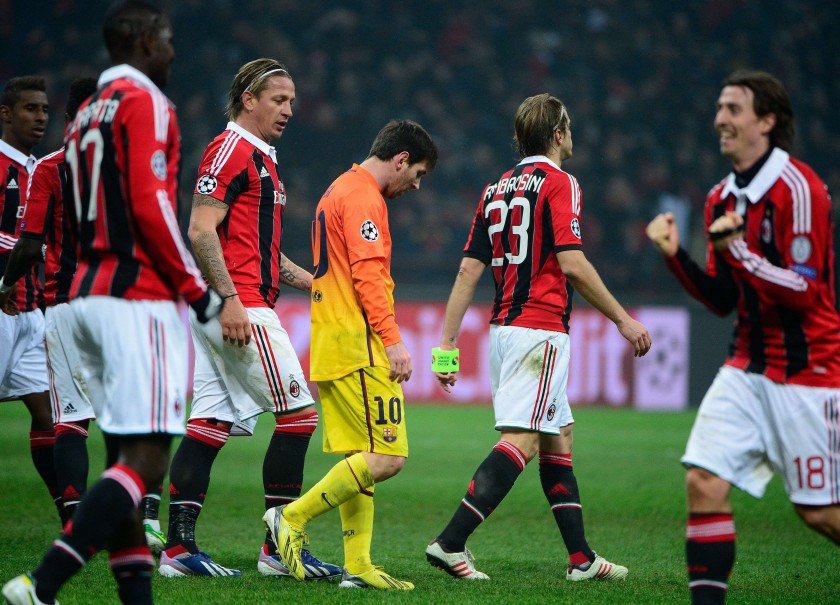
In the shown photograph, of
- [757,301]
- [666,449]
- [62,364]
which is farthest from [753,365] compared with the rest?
[666,449]

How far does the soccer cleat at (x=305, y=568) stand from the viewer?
479 centimetres

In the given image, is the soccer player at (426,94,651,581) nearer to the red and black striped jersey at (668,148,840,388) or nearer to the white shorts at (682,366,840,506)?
the red and black striped jersey at (668,148,840,388)

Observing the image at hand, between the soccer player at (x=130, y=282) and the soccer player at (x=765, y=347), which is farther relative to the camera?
the soccer player at (x=765, y=347)

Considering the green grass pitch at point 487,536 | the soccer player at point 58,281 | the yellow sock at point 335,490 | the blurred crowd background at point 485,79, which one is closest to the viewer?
the green grass pitch at point 487,536

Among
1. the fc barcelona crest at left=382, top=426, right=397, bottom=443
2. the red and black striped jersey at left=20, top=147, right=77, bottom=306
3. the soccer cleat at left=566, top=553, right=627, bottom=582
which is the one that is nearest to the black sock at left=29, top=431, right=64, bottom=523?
the red and black striped jersey at left=20, top=147, right=77, bottom=306

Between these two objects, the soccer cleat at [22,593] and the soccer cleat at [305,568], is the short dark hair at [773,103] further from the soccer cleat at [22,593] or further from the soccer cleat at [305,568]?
the soccer cleat at [22,593]

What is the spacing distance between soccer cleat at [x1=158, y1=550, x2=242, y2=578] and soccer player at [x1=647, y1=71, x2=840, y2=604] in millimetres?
2226

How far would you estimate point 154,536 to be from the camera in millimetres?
5570

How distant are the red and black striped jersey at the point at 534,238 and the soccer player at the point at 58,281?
2148 millimetres

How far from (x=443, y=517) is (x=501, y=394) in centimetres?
208

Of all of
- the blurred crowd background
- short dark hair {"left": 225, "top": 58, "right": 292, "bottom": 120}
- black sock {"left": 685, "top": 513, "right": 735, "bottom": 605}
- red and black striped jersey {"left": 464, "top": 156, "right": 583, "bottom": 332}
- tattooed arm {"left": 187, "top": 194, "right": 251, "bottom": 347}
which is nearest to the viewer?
black sock {"left": 685, "top": 513, "right": 735, "bottom": 605}

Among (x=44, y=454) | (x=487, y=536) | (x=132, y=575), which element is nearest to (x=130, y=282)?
(x=132, y=575)

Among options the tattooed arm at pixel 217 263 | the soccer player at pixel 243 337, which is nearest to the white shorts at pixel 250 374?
the soccer player at pixel 243 337

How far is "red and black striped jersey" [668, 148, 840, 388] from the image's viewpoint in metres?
3.46
